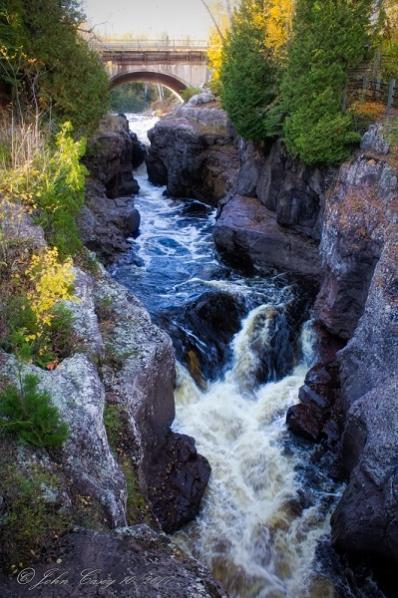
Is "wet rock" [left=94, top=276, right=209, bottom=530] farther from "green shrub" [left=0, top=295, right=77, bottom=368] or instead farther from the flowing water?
"green shrub" [left=0, top=295, right=77, bottom=368]

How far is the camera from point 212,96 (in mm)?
33375

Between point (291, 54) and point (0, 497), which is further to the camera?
point (291, 54)

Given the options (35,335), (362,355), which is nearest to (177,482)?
(35,335)

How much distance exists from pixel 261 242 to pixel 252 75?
7.36 m

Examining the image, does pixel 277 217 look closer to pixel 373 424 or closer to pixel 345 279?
pixel 345 279

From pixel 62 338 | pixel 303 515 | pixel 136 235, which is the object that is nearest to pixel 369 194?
pixel 303 515

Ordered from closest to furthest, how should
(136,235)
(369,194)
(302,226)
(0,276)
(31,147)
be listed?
(0,276) → (31,147) → (369,194) → (302,226) → (136,235)

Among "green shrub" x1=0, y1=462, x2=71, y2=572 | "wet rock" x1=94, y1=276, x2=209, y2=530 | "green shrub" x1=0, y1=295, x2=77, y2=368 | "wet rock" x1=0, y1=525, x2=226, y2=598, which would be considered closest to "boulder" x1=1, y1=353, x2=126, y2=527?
"green shrub" x1=0, y1=295, x2=77, y2=368

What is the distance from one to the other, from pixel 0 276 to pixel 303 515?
8195 millimetres

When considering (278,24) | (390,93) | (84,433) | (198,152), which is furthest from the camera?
(198,152)

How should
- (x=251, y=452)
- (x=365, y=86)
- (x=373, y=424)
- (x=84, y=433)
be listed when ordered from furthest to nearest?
(x=365, y=86), (x=251, y=452), (x=373, y=424), (x=84, y=433)

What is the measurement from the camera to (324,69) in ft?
52.6

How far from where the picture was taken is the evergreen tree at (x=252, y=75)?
822 inches

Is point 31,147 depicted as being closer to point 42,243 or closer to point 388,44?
point 42,243
